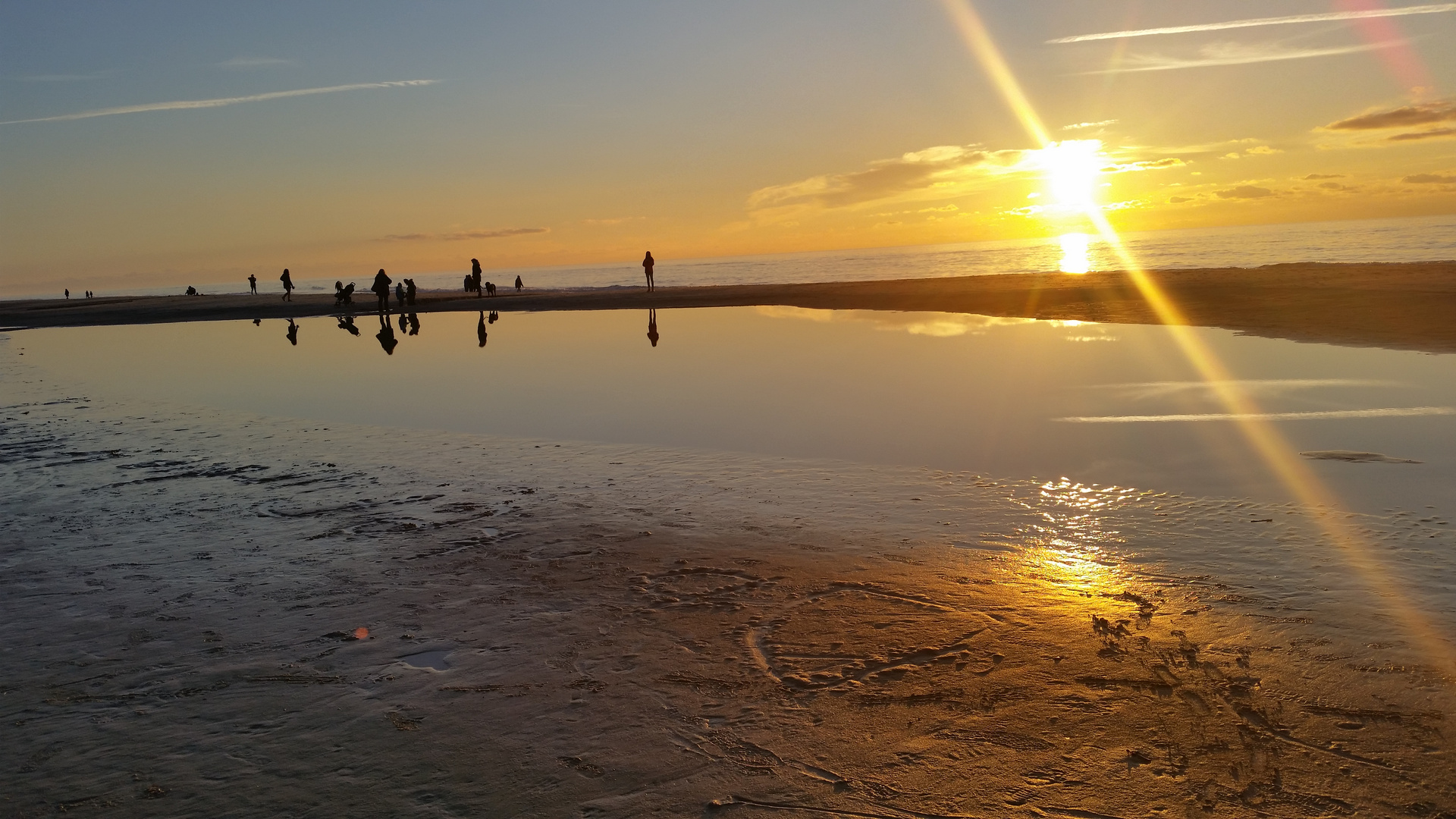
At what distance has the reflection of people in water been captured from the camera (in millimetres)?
31145

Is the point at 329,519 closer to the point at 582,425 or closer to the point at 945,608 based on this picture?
the point at 582,425

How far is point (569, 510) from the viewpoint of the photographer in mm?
10453

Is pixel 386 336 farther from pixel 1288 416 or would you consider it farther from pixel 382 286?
pixel 1288 416

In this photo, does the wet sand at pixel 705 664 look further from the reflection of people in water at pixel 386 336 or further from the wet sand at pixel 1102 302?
the reflection of people in water at pixel 386 336

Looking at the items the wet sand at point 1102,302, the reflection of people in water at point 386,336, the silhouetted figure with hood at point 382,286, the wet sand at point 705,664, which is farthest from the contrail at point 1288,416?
the silhouetted figure with hood at point 382,286

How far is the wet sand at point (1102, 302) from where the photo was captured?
81.2 ft

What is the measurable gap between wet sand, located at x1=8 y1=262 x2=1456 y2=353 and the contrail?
25.7 ft

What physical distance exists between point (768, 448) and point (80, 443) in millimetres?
12379

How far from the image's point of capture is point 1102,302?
36094 mm

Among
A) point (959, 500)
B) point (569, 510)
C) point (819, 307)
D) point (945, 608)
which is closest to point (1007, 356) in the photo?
point (959, 500)

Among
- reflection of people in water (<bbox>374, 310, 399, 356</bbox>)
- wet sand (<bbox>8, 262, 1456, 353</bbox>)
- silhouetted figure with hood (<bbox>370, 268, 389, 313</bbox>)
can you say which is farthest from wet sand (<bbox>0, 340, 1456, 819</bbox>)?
silhouetted figure with hood (<bbox>370, 268, 389, 313</bbox>)

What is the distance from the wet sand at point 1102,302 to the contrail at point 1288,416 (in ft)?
25.7

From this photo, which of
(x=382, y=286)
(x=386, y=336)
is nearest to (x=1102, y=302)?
(x=386, y=336)

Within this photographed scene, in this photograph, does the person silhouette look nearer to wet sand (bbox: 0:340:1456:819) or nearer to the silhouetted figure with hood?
the silhouetted figure with hood
